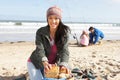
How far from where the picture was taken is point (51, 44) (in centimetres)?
441

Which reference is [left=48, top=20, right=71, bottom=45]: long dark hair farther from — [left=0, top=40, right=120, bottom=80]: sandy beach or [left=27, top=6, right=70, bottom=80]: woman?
[left=0, top=40, right=120, bottom=80]: sandy beach

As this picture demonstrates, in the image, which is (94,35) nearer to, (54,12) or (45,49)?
(45,49)

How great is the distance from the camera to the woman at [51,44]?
4270mm

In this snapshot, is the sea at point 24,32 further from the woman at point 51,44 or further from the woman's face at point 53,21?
the woman's face at point 53,21

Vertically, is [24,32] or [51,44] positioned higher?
→ [51,44]

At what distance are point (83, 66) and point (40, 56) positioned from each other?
3003 mm

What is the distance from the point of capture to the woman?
4.27 metres

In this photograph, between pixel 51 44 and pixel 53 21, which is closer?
pixel 53 21

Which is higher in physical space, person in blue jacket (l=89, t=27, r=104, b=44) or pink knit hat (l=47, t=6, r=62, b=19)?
pink knit hat (l=47, t=6, r=62, b=19)

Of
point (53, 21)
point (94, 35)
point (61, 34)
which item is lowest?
point (94, 35)

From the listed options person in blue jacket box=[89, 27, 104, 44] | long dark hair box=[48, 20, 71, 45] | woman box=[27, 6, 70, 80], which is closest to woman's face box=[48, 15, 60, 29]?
woman box=[27, 6, 70, 80]

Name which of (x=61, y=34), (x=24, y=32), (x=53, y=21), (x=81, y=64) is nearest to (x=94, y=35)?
(x=81, y=64)

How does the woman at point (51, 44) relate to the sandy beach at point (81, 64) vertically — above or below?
above

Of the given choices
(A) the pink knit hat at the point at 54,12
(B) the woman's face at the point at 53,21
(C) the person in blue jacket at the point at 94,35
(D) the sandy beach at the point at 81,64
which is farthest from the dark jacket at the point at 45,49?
(C) the person in blue jacket at the point at 94,35
